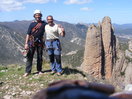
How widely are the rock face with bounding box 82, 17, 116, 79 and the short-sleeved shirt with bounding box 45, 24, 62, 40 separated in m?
39.5

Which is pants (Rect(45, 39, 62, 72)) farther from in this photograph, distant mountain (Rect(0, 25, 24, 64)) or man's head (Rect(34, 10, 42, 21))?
distant mountain (Rect(0, 25, 24, 64))

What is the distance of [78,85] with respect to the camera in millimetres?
1977

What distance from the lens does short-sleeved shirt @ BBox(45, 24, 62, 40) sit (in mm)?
8805

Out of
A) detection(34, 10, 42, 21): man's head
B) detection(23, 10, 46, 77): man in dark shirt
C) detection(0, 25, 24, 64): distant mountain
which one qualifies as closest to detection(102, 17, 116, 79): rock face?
detection(23, 10, 46, 77): man in dark shirt

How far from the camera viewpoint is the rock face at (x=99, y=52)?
49156 millimetres

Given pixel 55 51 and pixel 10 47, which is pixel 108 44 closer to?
pixel 55 51

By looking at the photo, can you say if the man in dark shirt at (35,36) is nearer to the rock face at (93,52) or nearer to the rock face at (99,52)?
the rock face at (99,52)

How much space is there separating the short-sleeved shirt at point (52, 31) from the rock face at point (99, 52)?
130ft

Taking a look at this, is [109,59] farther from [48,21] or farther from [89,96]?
[89,96]

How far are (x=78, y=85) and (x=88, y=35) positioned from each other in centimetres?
4887

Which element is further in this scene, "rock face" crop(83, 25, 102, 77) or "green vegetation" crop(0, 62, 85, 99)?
"rock face" crop(83, 25, 102, 77)

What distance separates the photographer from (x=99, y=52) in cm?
5006

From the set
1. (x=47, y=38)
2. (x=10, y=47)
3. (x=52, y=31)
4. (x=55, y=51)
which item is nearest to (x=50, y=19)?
(x=52, y=31)

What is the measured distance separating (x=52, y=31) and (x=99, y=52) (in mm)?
41856
